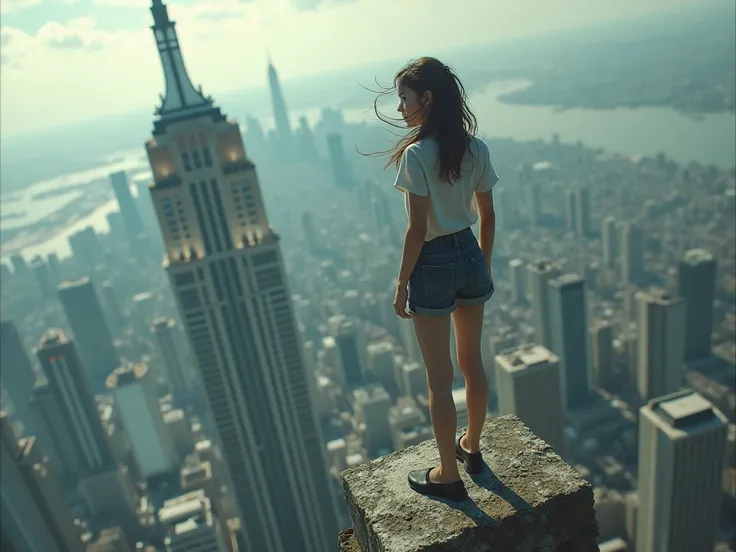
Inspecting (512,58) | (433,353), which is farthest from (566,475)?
(512,58)

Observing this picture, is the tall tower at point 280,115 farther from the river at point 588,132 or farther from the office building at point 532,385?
the office building at point 532,385

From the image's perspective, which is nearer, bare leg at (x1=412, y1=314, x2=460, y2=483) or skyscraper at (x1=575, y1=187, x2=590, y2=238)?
bare leg at (x1=412, y1=314, x2=460, y2=483)

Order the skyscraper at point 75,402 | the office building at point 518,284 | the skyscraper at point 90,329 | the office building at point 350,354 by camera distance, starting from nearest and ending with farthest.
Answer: the skyscraper at point 75,402, the office building at point 350,354, the skyscraper at point 90,329, the office building at point 518,284

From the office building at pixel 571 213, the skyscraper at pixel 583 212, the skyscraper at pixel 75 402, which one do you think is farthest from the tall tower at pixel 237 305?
the office building at pixel 571 213

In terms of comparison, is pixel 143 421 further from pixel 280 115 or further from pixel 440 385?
pixel 280 115

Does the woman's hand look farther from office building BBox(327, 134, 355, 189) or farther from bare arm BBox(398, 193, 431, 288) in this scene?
office building BBox(327, 134, 355, 189)

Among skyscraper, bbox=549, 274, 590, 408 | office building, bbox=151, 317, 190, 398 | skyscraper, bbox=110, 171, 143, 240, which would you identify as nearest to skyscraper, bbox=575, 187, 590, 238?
skyscraper, bbox=549, 274, 590, 408

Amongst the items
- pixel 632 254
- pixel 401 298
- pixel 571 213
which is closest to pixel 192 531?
pixel 401 298
